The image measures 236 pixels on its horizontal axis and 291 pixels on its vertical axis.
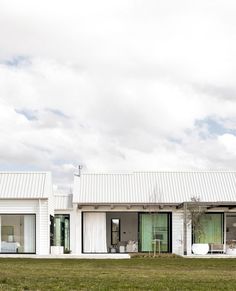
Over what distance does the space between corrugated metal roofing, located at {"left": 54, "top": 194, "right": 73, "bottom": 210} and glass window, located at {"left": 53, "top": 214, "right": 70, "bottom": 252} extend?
1.31 metres

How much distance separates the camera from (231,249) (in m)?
31.8

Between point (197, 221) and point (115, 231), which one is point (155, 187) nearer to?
point (197, 221)

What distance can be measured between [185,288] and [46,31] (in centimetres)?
1010

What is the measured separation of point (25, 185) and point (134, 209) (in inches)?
241

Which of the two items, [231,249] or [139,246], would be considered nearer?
[231,249]

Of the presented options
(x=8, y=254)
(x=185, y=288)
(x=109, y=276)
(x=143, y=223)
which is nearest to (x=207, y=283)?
(x=185, y=288)

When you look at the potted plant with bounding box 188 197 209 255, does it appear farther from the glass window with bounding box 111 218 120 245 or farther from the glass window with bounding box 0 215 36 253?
the glass window with bounding box 0 215 36 253

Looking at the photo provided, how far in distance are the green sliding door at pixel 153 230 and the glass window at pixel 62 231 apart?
436 cm

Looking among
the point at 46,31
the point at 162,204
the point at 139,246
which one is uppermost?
the point at 46,31

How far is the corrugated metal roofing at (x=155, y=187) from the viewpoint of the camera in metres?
33.3

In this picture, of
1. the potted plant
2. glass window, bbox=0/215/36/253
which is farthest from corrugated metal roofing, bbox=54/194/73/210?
the potted plant

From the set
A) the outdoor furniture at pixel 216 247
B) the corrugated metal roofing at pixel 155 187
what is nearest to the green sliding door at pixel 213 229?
the outdoor furniture at pixel 216 247

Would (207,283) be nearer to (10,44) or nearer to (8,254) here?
(10,44)

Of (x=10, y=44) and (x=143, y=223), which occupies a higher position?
(x=10, y=44)
